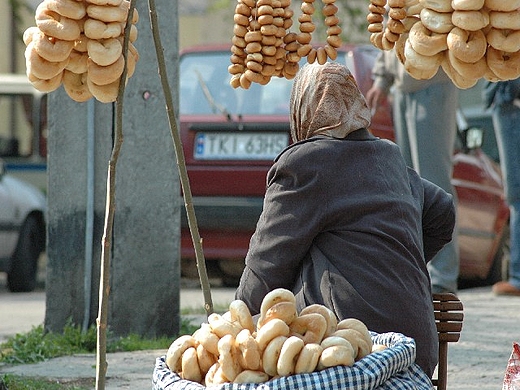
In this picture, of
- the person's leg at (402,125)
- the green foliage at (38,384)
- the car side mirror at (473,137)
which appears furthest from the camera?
the car side mirror at (473,137)

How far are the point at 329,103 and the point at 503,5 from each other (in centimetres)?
70

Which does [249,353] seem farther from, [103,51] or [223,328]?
[103,51]

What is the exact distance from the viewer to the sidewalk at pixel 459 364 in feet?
16.3

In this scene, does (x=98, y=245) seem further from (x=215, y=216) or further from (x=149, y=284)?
(x=215, y=216)

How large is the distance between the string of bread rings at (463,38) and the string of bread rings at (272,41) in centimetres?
45

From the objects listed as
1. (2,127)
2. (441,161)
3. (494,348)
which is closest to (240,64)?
(494,348)

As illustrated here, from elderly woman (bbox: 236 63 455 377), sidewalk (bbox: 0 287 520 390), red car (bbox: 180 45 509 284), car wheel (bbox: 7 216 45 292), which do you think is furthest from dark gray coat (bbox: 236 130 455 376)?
car wheel (bbox: 7 216 45 292)

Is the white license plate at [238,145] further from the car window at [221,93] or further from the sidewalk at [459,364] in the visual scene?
the sidewalk at [459,364]

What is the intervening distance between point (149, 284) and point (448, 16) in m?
3.35

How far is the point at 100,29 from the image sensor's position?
2.92 meters

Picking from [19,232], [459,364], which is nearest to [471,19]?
[459,364]

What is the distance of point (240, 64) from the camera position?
359cm

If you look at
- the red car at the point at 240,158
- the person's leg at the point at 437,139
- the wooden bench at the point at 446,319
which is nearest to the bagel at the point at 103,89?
the wooden bench at the point at 446,319

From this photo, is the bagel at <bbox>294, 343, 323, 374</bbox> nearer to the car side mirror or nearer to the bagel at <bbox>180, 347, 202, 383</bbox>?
the bagel at <bbox>180, 347, 202, 383</bbox>
